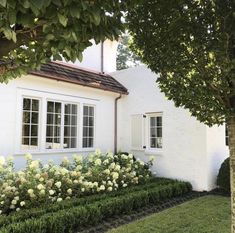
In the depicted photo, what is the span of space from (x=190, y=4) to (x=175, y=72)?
936 mm

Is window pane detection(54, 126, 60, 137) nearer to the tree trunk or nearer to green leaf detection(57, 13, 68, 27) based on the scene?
the tree trunk

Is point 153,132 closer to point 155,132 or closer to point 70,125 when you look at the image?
point 155,132

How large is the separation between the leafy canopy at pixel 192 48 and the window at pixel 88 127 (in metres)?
6.94

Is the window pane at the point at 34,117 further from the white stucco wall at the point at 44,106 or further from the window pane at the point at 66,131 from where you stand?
the window pane at the point at 66,131

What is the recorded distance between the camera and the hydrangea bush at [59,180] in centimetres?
618

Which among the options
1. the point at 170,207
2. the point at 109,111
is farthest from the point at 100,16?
the point at 109,111

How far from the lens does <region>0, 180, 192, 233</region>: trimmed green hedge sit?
5.06 m

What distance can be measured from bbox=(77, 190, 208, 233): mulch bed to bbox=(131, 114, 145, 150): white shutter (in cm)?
316

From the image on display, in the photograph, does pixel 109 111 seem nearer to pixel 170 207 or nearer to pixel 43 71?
pixel 43 71

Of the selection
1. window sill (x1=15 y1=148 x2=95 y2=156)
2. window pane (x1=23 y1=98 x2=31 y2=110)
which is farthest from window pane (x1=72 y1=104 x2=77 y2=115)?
window pane (x1=23 y1=98 x2=31 y2=110)

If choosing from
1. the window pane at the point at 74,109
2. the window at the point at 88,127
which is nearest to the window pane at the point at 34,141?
the window pane at the point at 74,109

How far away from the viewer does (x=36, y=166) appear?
690cm

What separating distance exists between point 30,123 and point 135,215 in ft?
15.4

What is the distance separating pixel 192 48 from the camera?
12.3 ft
